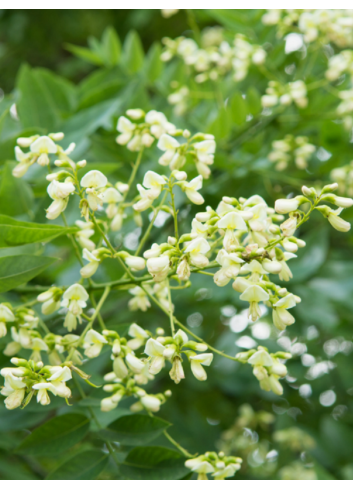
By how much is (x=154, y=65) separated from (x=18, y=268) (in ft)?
4.15

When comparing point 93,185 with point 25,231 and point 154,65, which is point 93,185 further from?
point 154,65

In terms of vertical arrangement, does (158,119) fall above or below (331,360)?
above

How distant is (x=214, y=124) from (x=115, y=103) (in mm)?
321

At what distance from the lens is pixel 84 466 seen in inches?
41.3

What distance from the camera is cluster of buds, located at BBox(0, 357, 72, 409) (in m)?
0.74

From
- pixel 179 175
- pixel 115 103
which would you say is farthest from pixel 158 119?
pixel 115 103

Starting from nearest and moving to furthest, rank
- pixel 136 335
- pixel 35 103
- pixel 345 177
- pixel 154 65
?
pixel 136 335, pixel 35 103, pixel 345 177, pixel 154 65

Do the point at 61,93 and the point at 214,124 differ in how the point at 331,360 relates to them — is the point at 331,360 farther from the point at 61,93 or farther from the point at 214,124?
the point at 61,93

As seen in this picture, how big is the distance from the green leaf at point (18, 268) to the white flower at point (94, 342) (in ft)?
0.51

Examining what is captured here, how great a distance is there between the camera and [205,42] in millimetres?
2455

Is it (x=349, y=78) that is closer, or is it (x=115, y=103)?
(x=115, y=103)

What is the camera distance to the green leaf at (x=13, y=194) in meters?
1.12

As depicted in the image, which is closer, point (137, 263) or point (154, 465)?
point (137, 263)

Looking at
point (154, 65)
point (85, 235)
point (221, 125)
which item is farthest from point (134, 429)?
point (154, 65)
